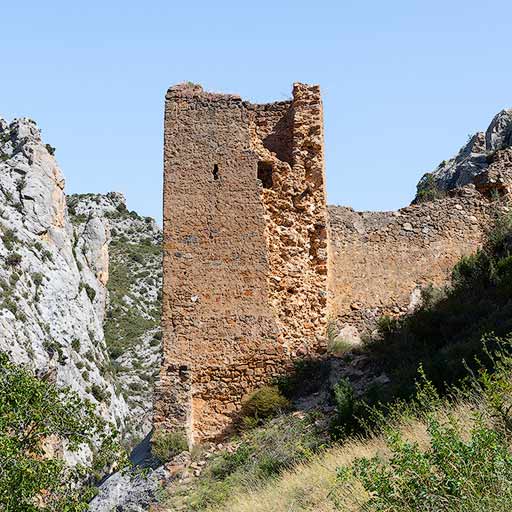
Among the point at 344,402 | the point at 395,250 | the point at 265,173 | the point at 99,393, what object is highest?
the point at 265,173

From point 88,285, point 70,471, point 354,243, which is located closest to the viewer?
point 70,471

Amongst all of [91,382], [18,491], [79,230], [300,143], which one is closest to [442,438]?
[18,491]

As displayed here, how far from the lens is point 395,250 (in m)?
14.3

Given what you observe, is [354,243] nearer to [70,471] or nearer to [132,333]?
[70,471]

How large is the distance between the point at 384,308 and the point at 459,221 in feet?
7.74

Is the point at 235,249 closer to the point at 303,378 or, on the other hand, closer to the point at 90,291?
the point at 303,378

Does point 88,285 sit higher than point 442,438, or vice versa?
point 88,285

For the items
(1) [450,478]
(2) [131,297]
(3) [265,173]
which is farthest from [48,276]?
(1) [450,478]

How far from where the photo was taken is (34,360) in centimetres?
3438

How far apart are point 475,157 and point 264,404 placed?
11.1m

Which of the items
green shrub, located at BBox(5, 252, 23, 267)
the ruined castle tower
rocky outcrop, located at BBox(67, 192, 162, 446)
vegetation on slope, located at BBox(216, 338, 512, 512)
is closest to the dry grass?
vegetation on slope, located at BBox(216, 338, 512, 512)

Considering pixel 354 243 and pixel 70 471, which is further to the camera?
pixel 354 243

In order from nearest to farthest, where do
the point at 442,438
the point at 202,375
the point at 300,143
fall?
the point at 442,438 < the point at 202,375 < the point at 300,143

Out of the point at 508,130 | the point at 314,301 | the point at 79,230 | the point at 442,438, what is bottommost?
the point at 442,438
